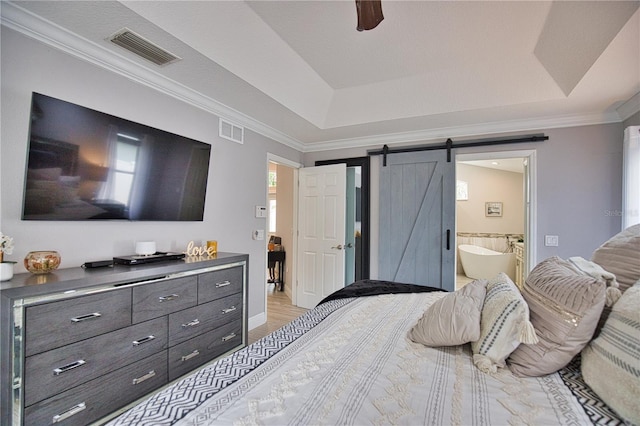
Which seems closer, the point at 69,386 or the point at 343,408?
the point at 343,408

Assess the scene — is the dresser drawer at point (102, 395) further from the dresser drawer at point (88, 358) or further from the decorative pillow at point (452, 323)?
the decorative pillow at point (452, 323)

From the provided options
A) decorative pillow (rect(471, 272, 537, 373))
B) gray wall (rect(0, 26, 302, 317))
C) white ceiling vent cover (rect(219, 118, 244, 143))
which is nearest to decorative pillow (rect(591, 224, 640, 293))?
decorative pillow (rect(471, 272, 537, 373))

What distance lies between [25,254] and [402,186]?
3804mm

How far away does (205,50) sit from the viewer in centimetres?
217

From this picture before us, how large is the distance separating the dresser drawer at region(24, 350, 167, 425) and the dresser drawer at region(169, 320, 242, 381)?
0.09m

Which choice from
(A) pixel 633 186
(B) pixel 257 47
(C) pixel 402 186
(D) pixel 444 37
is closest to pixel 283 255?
(C) pixel 402 186

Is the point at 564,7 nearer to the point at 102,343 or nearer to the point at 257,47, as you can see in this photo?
the point at 257,47

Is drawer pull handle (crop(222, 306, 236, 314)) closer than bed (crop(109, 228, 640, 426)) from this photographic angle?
No

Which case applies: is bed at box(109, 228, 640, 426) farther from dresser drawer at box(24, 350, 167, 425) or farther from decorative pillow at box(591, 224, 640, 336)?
dresser drawer at box(24, 350, 167, 425)

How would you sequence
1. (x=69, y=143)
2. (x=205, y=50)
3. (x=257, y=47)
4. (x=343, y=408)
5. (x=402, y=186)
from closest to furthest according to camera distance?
(x=343, y=408), (x=69, y=143), (x=205, y=50), (x=257, y=47), (x=402, y=186)

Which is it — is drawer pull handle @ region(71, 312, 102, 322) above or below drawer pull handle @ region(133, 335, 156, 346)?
above

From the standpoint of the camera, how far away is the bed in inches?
31.6

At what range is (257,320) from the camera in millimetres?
3729

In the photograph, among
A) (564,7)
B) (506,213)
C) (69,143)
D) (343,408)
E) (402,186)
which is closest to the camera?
(343,408)
